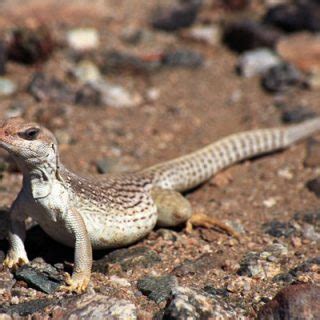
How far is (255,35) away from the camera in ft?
37.3

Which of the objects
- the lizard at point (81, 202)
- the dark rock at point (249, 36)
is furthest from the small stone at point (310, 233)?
the dark rock at point (249, 36)

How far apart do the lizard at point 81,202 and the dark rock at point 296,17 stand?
535 cm

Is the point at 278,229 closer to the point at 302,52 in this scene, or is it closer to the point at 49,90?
the point at 49,90

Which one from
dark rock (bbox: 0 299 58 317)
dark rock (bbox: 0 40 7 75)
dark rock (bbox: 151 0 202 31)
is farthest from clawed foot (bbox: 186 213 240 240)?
dark rock (bbox: 151 0 202 31)

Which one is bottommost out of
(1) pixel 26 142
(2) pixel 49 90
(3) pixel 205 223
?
(3) pixel 205 223

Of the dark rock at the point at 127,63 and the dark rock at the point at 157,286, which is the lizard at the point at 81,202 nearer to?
the dark rock at the point at 157,286

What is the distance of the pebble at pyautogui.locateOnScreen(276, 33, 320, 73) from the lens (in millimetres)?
10906

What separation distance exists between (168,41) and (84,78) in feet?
6.57

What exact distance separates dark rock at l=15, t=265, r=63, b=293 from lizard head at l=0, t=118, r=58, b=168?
1006 mm

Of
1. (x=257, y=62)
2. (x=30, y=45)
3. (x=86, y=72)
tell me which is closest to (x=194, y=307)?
(x=86, y=72)

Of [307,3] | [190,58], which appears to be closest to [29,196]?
[190,58]

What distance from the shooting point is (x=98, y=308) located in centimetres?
526

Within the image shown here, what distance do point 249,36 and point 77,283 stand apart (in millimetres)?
6958

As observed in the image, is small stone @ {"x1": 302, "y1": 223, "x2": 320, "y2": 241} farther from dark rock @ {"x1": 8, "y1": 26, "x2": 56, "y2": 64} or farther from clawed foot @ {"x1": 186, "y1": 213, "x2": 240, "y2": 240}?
dark rock @ {"x1": 8, "y1": 26, "x2": 56, "y2": 64}
